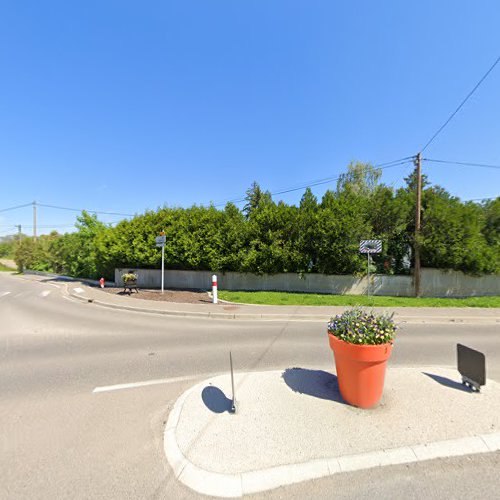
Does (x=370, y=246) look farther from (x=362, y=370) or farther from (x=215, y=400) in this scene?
(x=215, y=400)

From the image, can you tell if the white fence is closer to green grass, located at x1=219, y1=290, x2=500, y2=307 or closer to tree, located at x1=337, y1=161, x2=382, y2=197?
green grass, located at x1=219, y1=290, x2=500, y2=307

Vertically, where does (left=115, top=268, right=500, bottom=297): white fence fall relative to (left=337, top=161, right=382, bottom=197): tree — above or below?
below

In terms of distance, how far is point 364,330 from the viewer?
309 cm

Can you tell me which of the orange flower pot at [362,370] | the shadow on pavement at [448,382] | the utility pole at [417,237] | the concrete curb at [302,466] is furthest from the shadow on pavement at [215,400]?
the utility pole at [417,237]

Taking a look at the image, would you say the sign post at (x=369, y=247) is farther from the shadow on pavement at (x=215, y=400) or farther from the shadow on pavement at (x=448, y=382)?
the shadow on pavement at (x=215, y=400)

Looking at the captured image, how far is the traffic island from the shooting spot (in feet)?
7.59

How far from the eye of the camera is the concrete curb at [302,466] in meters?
2.17

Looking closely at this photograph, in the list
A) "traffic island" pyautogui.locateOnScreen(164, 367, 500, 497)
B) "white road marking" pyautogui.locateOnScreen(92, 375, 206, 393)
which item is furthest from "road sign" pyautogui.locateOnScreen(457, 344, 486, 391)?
"white road marking" pyautogui.locateOnScreen(92, 375, 206, 393)

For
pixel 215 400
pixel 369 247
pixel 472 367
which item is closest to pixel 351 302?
pixel 369 247

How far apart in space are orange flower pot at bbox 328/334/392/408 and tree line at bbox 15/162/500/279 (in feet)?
34.9

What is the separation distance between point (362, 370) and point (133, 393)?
329 cm

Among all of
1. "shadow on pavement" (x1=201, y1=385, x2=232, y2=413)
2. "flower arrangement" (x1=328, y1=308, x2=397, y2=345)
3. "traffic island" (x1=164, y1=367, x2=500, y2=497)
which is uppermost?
"flower arrangement" (x1=328, y1=308, x2=397, y2=345)

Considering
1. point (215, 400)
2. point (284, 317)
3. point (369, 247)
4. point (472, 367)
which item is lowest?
point (284, 317)

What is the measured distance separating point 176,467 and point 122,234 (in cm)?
1699
